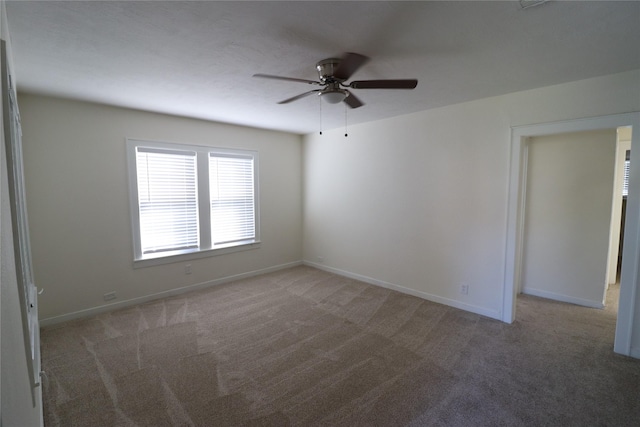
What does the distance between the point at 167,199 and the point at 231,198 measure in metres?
1.01

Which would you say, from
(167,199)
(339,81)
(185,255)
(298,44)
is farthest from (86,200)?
(339,81)

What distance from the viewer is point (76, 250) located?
11.2 feet

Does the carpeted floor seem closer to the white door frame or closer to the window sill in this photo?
the white door frame

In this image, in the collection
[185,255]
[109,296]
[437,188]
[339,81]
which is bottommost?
[109,296]

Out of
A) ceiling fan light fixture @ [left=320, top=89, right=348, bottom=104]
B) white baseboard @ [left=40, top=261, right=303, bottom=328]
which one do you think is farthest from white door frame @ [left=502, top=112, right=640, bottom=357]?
white baseboard @ [left=40, top=261, right=303, bottom=328]

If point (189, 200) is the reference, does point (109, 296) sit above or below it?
below

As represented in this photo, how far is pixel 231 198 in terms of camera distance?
482 centimetres

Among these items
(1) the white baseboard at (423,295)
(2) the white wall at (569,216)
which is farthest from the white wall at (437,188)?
(2) the white wall at (569,216)

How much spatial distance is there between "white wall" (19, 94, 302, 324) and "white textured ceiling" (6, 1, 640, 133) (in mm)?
389

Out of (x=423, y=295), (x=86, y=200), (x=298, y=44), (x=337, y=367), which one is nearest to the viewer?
(x=298, y=44)

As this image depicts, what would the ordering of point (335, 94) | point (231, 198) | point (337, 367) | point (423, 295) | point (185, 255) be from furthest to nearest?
point (231, 198) → point (185, 255) → point (423, 295) → point (337, 367) → point (335, 94)

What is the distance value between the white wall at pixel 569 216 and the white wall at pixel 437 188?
118 centimetres

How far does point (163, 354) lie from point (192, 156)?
2760mm

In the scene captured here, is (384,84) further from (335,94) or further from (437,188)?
(437,188)
